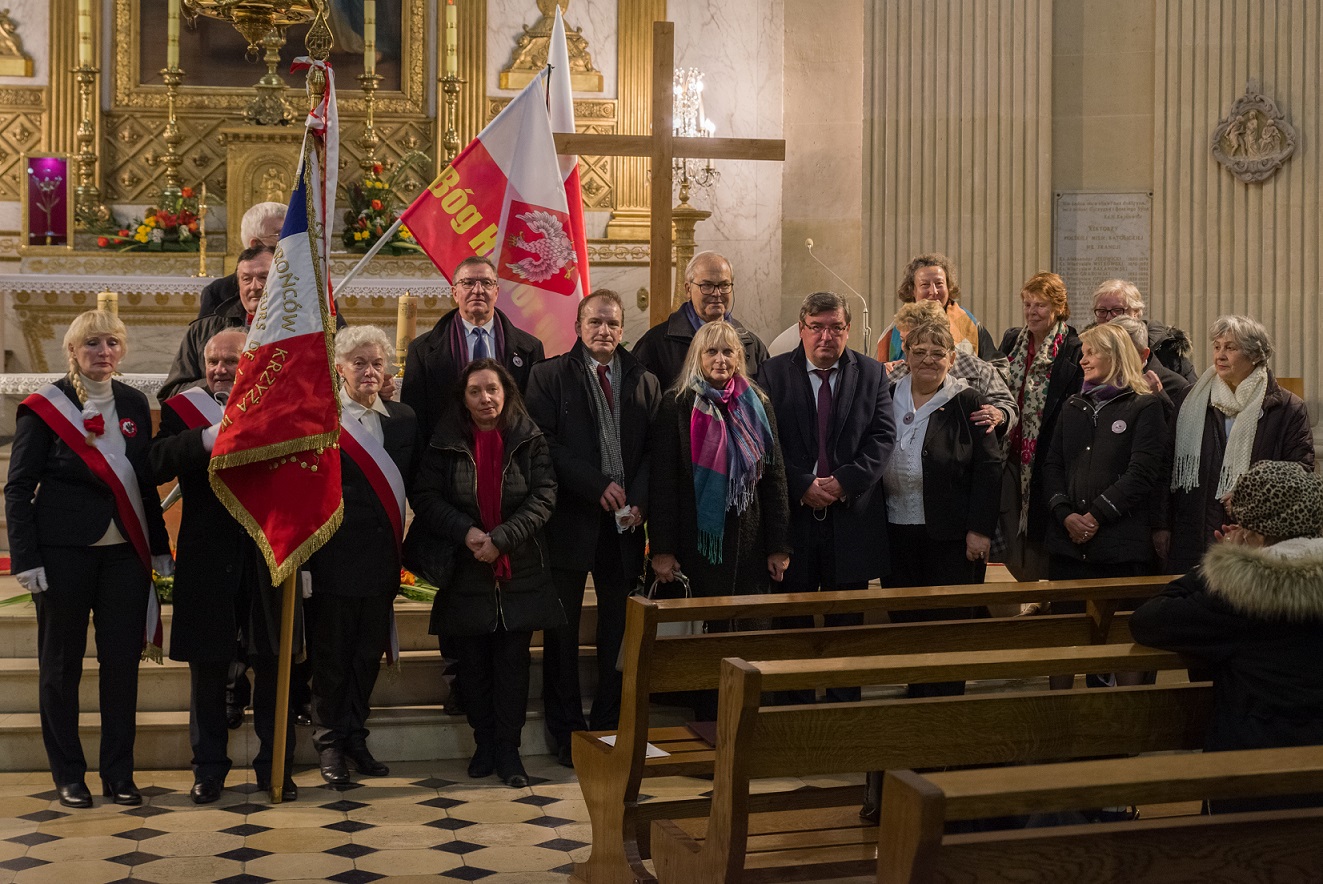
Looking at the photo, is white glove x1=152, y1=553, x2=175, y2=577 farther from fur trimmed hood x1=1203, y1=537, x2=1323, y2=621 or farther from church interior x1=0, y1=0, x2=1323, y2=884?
fur trimmed hood x1=1203, y1=537, x2=1323, y2=621

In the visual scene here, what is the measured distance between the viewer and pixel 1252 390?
5117mm

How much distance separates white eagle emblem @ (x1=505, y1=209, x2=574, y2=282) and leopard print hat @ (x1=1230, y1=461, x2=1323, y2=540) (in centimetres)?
350

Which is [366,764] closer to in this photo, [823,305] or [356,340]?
[356,340]

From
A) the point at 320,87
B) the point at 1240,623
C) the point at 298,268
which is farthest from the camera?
the point at 320,87

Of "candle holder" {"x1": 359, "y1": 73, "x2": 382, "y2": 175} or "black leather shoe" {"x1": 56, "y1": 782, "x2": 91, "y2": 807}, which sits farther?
"candle holder" {"x1": 359, "y1": 73, "x2": 382, "y2": 175}

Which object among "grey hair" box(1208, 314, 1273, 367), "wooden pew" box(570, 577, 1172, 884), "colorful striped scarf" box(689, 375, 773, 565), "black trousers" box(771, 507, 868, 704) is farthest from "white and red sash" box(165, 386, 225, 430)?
"grey hair" box(1208, 314, 1273, 367)

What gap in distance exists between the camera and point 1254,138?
8188mm

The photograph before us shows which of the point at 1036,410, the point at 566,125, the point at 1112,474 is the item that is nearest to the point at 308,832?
the point at 1112,474

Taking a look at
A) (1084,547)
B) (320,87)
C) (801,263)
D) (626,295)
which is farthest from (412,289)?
(1084,547)

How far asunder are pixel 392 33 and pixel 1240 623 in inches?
327

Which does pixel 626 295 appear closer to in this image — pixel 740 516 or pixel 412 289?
pixel 412 289

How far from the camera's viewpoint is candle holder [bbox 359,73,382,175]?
9.52m

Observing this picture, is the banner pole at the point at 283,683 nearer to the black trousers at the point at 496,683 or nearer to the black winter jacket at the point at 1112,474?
the black trousers at the point at 496,683

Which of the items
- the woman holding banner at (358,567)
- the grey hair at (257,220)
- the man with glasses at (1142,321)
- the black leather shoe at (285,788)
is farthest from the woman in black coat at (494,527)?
the man with glasses at (1142,321)
